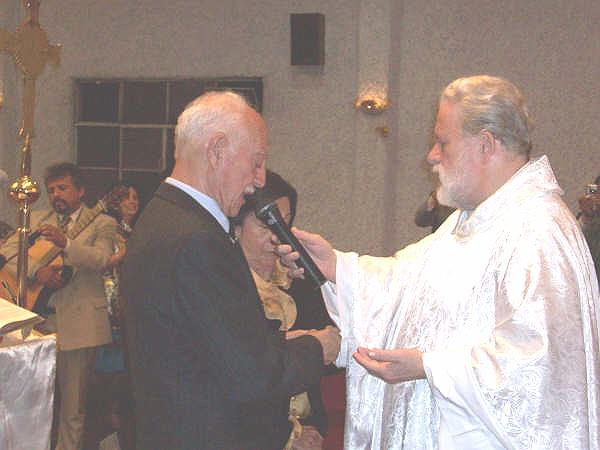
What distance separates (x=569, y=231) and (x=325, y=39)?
578 cm

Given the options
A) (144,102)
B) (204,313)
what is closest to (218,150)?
(204,313)

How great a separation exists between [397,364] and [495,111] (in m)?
0.76

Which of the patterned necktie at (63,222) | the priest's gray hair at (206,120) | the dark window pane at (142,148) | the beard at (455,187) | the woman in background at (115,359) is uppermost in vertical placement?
the dark window pane at (142,148)

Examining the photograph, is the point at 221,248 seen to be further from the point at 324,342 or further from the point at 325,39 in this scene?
the point at 325,39

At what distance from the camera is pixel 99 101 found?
8.76m

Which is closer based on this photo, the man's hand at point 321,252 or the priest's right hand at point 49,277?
the man's hand at point 321,252

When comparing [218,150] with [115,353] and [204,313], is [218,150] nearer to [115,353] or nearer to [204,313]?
[204,313]

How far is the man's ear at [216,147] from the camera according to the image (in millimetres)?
2436

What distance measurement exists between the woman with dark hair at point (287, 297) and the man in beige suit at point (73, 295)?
72.0 inches

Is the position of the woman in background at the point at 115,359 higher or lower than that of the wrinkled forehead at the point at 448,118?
lower

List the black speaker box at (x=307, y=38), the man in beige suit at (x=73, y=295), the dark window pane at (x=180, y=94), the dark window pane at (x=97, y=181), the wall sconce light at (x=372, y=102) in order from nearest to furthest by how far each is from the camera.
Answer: the man in beige suit at (x=73, y=295) → the wall sconce light at (x=372, y=102) → the black speaker box at (x=307, y=38) → the dark window pane at (x=180, y=94) → the dark window pane at (x=97, y=181)

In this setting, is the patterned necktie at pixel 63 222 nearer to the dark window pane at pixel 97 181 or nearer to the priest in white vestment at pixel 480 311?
the priest in white vestment at pixel 480 311

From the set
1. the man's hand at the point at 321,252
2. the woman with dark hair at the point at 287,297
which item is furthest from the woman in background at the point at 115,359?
the man's hand at the point at 321,252

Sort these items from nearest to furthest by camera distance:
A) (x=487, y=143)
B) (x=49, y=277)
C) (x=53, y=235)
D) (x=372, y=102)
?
(x=487, y=143) < (x=53, y=235) < (x=49, y=277) < (x=372, y=102)
